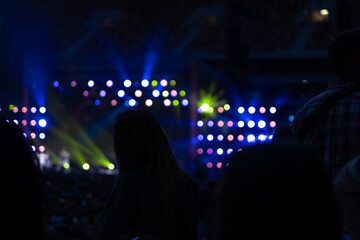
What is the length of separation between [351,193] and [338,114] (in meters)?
0.66

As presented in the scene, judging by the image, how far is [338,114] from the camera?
8.88 feet

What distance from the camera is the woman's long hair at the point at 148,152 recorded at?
9.27ft

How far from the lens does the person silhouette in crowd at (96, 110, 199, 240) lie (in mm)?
2734

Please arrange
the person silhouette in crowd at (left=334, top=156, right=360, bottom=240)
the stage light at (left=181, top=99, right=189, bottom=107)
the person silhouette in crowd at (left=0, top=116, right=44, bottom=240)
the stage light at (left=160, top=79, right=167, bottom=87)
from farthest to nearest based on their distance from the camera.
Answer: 1. the stage light at (left=181, top=99, right=189, bottom=107)
2. the stage light at (left=160, top=79, right=167, bottom=87)
3. the person silhouette in crowd at (left=334, top=156, right=360, bottom=240)
4. the person silhouette in crowd at (left=0, top=116, right=44, bottom=240)

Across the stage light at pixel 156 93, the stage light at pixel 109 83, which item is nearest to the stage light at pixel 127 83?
the stage light at pixel 109 83

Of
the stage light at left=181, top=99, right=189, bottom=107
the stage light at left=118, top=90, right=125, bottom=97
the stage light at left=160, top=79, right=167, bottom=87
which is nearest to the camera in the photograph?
A: the stage light at left=118, top=90, right=125, bottom=97

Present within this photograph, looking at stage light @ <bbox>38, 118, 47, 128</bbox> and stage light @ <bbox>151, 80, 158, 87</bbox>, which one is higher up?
stage light @ <bbox>151, 80, 158, 87</bbox>

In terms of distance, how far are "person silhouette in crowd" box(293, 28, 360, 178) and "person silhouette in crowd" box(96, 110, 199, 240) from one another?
25.7 inches

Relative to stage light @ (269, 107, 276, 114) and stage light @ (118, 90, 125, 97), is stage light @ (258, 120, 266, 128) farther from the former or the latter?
stage light @ (118, 90, 125, 97)

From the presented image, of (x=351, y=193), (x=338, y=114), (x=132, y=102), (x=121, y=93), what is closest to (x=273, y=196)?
(x=351, y=193)

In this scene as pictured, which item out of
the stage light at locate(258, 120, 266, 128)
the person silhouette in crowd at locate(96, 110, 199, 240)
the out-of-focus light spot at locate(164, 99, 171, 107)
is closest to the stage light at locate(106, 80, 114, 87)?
the out-of-focus light spot at locate(164, 99, 171, 107)

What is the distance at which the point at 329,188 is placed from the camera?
1.25 meters

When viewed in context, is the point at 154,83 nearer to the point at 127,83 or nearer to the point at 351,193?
the point at 127,83

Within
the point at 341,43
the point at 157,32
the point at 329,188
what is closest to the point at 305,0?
the point at 157,32
